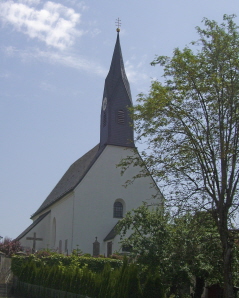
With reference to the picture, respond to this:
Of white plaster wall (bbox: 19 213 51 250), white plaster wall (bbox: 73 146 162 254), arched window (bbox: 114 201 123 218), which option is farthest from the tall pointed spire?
white plaster wall (bbox: 19 213 51 250)

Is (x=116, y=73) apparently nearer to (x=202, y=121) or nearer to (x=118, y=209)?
(x=118, y=209)

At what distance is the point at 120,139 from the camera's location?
3531cm

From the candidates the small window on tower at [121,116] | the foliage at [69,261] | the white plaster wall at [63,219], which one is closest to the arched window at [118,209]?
the white plaster wall at [63,219]

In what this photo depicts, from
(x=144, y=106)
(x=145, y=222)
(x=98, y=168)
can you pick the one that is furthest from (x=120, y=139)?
(x=144, y=106)

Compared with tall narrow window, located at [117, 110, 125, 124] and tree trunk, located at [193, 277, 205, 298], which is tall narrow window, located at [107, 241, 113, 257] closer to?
tall narrow window, located at [117, 110, 125, 124]

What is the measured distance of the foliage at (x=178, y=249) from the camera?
15.4 m

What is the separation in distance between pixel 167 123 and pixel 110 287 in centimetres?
582

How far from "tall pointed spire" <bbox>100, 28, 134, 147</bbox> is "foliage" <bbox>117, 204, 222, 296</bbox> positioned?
51.2 ft

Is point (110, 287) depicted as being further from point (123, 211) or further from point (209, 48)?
point (123, 211)

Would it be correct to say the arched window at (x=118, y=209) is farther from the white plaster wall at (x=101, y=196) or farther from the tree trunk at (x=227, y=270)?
the tree trunk at (x=227, y=270)

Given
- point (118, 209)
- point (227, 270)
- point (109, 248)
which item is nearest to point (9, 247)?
point (109, 248)

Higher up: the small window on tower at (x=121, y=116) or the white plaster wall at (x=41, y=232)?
the small window on tower at (x=121, y=116)

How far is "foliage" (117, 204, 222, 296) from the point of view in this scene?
50.7 ft

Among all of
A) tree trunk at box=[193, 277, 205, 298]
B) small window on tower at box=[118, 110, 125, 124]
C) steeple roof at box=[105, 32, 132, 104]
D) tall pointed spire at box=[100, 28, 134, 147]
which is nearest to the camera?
tree trunk at box=[193, 277, 205, 298]
